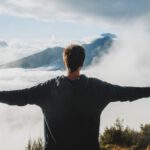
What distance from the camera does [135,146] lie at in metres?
15.4

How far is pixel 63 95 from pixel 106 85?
15.0 inches

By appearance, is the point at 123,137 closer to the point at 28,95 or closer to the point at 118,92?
the point at 118,92

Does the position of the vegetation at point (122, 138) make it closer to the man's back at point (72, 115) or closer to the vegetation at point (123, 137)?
the vegetation at point (123, 137)

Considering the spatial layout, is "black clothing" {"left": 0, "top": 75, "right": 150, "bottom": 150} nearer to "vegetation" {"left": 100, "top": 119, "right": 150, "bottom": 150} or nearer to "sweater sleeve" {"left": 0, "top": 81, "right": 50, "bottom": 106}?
"sweater sleeve" {"left": 0, "top": 81, "right": 50, "bottom": 106}

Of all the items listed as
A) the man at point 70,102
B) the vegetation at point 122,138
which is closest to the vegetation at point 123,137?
the vegetation at point 122,138

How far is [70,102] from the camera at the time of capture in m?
4.27

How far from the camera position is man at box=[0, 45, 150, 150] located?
4.24 metres

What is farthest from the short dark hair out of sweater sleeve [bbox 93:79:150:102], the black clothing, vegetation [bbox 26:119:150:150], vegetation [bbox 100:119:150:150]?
vegetation [bbox 100:119:150:150]

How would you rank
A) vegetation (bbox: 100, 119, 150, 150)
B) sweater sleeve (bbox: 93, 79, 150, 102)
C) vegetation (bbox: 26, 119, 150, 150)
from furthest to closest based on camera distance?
vegetation (bbox: 100, 119, 150, 150), vegetation (bbox: 26, 119, 150, 150), sweater sleeve (bbox: 93, 79, 150, 102)

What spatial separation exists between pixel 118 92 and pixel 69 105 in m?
0.44

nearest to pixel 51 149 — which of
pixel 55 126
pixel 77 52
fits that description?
pixel 55 126

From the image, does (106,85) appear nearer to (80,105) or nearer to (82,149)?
(80,105)

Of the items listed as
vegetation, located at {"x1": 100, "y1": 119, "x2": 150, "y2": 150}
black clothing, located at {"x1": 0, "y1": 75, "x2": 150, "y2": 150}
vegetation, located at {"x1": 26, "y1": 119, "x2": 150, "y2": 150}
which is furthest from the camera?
vegetation, located at {"x1": 100, "y1": 119, "x2": 150, "y2": 150}

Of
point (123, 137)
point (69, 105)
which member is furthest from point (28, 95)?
point (123, 137)
